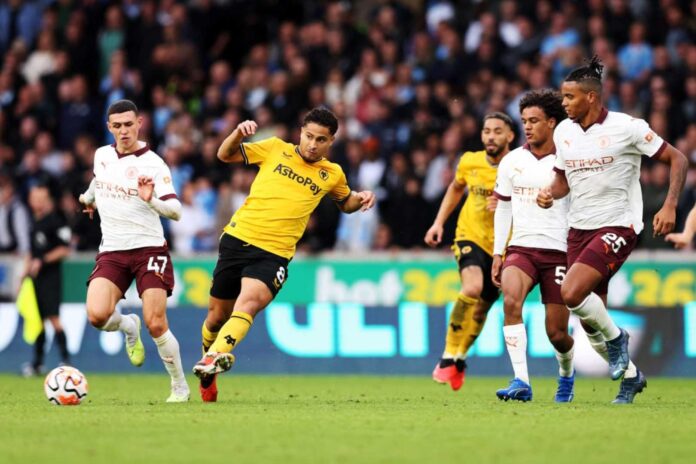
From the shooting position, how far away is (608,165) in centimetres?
1059

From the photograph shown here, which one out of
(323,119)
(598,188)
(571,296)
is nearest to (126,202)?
(323,119)

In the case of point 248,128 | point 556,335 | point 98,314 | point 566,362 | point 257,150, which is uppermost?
point 248,128

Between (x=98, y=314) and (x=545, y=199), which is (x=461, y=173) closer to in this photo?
(x=545, y=199)

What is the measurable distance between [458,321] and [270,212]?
324 cm

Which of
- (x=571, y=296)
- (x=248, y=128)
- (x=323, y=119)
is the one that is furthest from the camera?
(x=323, y=119)

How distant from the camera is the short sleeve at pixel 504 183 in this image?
11742 millimetres

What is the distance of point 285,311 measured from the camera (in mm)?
17750

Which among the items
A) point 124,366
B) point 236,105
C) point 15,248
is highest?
point 236,105

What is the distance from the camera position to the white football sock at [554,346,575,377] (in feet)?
38.0

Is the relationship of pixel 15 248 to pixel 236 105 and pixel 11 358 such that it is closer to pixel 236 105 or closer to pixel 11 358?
pixel 11 358

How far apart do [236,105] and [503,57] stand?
432cm

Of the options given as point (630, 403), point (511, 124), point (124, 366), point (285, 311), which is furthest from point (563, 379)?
point (124, 366)

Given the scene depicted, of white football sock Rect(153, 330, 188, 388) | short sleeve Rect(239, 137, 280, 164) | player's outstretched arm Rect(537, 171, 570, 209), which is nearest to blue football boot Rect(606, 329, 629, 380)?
player's outstretched arm Rect(537, 171, 570, 209)

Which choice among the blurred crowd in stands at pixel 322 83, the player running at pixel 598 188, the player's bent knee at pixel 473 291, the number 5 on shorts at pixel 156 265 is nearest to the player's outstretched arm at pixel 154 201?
the number 5 on shorts at pixel 156 265
